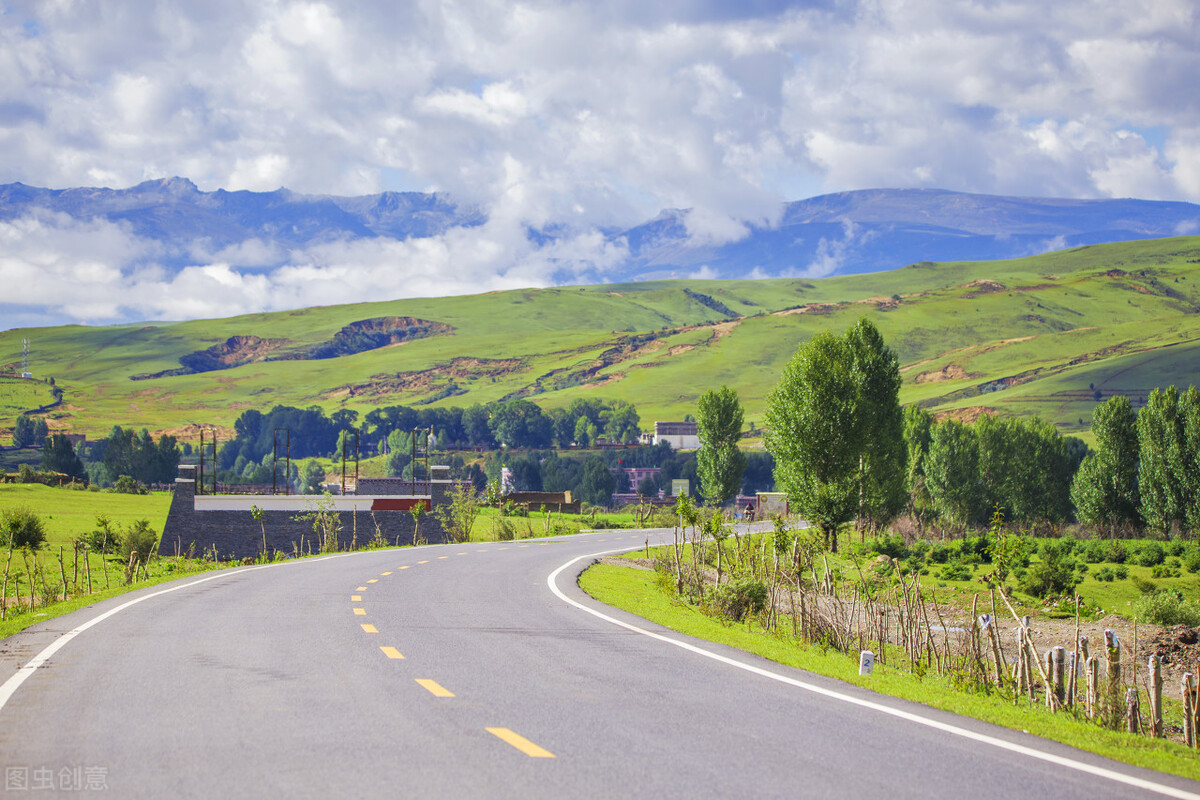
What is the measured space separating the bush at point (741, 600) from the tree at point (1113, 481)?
6481 cm

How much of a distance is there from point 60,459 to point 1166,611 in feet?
537

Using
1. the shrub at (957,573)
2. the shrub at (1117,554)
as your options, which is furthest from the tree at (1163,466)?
the shrub at (957,573)

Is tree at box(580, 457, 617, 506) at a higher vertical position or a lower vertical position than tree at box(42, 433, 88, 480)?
lower

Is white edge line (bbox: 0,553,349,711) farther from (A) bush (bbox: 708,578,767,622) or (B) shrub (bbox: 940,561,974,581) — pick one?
(B) shrub (bbox: 940,561,974,581)

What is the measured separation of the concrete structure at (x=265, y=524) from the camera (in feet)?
186

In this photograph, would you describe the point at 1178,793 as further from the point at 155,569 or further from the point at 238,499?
the point at 238,499

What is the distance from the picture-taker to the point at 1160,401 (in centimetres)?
7675

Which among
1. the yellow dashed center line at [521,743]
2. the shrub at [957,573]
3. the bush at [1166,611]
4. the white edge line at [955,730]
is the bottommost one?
the shrub at [957,573]

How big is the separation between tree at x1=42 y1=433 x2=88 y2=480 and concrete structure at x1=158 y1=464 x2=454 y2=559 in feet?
372

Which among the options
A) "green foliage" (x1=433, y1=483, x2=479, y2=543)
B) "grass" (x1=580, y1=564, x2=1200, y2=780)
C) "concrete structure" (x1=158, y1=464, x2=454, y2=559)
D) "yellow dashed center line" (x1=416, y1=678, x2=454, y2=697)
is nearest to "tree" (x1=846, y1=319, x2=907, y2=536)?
"green foliage" (x1=433, y1=483, x2=479, y2=543)

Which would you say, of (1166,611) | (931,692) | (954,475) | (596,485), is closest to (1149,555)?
(1166,611)

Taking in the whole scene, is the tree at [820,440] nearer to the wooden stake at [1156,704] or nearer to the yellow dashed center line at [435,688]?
the wooden stake at [1156,704]

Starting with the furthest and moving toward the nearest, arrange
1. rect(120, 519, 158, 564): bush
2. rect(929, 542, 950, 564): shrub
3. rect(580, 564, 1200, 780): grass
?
rect(929, 542, 950, 564): shrub, rect(120, 519, 158, 564): bush, rect(580, 564, 1200, 780): grass

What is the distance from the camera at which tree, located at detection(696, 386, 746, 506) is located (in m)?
90.9
